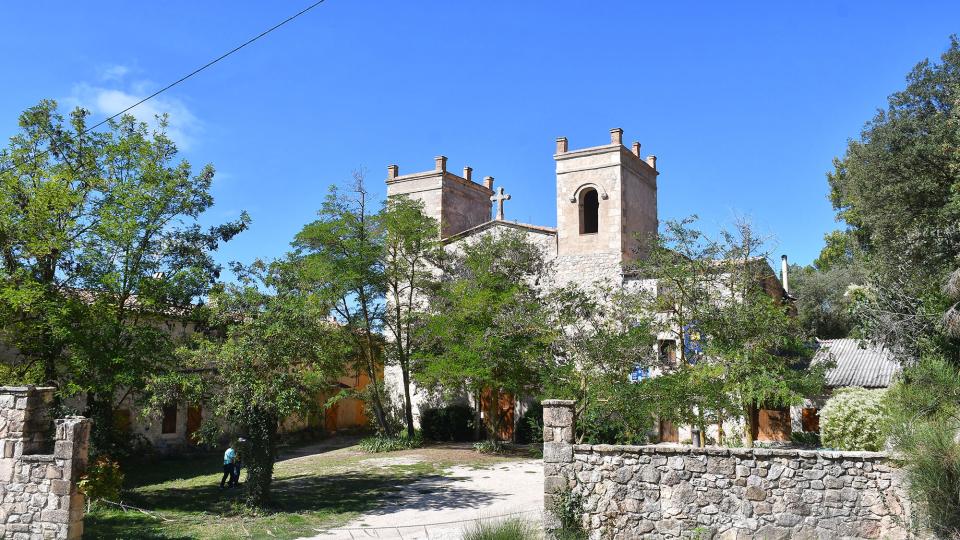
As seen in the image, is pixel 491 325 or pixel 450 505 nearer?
pixel 450 505

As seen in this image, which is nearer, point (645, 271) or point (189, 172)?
point (189, 172)

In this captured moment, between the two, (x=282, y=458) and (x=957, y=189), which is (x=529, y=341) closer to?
(x=282, y=458)

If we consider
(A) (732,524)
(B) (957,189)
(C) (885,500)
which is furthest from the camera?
(B) (957,189)

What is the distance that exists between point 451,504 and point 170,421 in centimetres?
1325

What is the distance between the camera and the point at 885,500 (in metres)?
8.80

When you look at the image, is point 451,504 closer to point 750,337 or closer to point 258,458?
point 258,458

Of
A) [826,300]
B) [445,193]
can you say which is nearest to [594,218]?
[445,193]

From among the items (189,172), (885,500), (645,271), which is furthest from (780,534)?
(189,172)

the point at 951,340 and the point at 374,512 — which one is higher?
the point at 951,340

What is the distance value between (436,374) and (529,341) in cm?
312

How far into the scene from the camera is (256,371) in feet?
43.7

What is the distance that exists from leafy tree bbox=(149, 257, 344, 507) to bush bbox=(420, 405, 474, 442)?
10802 millimetres

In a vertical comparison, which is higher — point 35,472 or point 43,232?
point 43,232

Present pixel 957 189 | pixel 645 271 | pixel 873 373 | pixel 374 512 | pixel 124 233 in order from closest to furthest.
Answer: pixel 374 512 < pixel 124 233 < pixel 957 189 < pixel 645 271 < pixel 873 373
